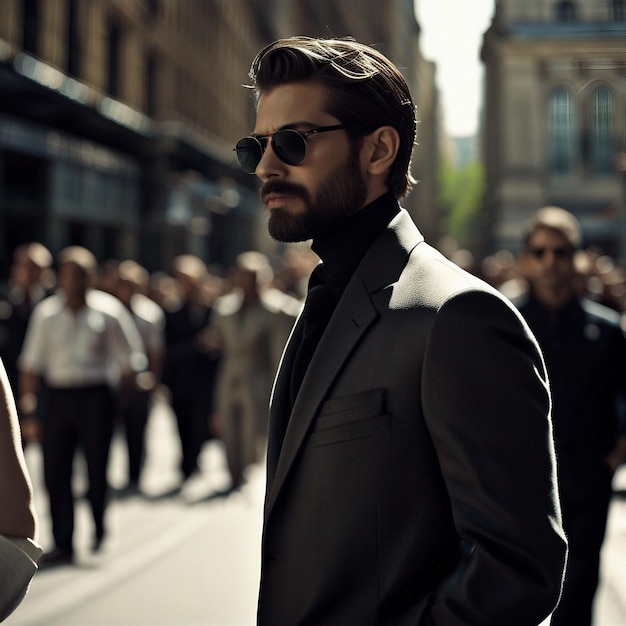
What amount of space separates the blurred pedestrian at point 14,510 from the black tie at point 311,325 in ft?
1.85

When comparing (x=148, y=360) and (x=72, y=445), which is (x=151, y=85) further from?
(x=72, y=445)

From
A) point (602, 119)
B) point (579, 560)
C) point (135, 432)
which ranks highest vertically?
point (602, 119)

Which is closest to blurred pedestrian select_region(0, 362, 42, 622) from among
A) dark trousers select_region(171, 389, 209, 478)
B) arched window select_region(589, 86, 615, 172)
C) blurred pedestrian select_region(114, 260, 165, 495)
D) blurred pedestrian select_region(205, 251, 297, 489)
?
arched window select_region(589, 86, 615, 172)

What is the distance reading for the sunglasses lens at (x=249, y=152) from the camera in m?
2.62

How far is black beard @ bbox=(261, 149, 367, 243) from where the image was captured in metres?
2.44

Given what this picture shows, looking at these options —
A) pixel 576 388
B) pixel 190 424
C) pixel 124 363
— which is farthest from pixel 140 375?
pixel 576 388

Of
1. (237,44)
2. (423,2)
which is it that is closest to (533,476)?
(423,2)

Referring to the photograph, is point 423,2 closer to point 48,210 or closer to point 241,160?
point 241,160

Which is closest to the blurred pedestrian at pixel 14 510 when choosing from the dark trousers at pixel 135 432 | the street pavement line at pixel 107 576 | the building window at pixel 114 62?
the street pavement line at pixel 107 576

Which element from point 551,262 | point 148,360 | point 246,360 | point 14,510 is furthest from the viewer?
point 148,360

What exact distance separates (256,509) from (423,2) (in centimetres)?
695

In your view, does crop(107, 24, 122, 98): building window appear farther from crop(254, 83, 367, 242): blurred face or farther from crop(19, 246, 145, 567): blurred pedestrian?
crop(254, 83, 367, 242): blurred face

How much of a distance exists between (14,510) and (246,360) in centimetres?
937

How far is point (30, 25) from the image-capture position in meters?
22.4
